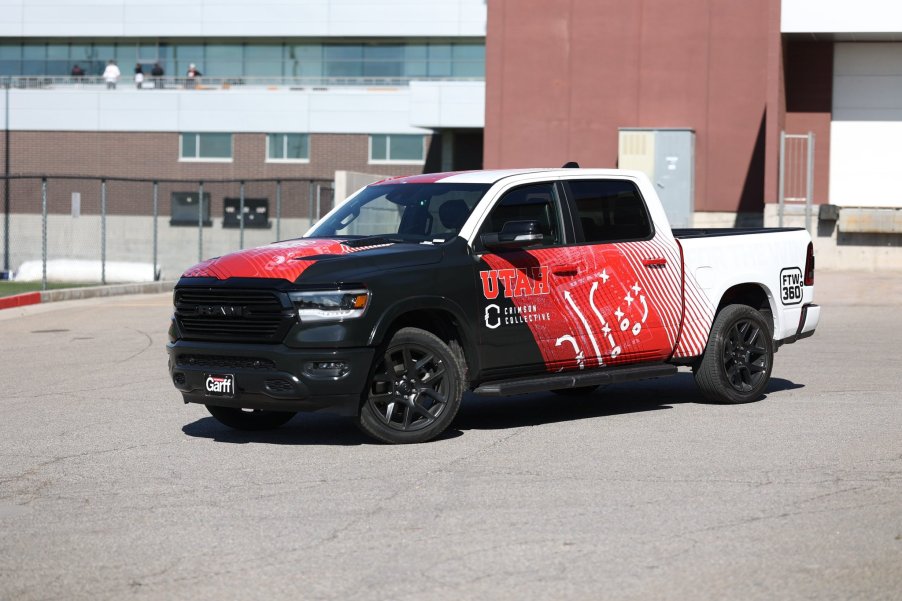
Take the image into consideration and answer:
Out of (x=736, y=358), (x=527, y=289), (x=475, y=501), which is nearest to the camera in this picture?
(x=475, y=501)

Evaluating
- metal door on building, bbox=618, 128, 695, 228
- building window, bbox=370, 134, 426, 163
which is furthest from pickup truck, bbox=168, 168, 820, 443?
building window, bbox=370, 134, 426, 163

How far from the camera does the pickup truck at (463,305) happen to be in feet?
29.9

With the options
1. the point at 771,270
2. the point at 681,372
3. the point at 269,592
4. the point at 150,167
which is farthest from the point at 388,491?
the point at 150,167

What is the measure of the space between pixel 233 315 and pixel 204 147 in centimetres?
5072

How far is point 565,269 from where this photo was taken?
10188mm

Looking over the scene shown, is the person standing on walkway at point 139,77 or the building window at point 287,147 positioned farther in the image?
the person standing on walkway at point 139,77

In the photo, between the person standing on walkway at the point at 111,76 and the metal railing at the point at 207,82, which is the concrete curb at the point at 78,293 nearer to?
the metal railing at the point at 207,82

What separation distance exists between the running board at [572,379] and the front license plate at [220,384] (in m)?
1.72

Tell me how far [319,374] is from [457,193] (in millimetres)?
2036

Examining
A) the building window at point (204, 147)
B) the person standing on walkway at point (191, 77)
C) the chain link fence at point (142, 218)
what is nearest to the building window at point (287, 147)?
the chain link fence at point (142, 218)

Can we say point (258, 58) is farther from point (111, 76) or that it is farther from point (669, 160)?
point (669, 160)

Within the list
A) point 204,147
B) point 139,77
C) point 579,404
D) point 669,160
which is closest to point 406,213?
point 579,404

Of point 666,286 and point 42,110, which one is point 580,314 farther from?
point 42,110

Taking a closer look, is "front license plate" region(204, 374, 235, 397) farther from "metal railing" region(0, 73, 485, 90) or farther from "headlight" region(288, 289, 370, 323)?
"metal railing" region(0, 73, 485, 90)
